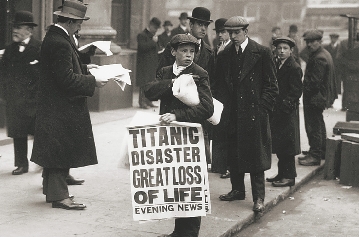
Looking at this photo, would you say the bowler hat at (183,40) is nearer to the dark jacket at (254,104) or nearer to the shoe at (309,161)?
the dark jacket at (254,104)

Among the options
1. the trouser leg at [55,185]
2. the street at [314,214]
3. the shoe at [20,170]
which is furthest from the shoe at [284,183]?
the shoe at [20,170]

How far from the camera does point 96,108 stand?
44.4ft

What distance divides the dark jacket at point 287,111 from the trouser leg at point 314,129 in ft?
5.23

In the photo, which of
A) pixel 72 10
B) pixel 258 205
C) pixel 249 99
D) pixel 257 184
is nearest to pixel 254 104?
pixel 249 99

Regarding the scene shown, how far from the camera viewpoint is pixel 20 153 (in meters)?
8.32

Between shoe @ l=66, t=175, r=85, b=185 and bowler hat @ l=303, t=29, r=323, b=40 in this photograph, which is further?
bowler hat @ l=303, t=29, r=323, b=40

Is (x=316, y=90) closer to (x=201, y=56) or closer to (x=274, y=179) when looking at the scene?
(x=274, y=179)

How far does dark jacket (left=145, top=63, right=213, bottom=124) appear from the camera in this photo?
5457 mm

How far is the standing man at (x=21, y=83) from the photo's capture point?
27.3 feet

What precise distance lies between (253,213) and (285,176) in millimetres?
1449

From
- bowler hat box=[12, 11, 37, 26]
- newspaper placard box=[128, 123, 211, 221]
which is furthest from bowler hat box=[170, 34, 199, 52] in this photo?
bowler hat box=[12, 11, 37, 26]

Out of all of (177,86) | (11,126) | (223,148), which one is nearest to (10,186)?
(11,126)

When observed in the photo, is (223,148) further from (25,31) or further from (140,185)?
(25,31)

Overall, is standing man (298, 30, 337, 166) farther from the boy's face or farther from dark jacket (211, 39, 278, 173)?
the boy's face
